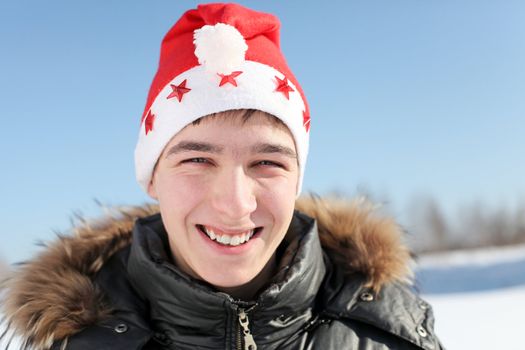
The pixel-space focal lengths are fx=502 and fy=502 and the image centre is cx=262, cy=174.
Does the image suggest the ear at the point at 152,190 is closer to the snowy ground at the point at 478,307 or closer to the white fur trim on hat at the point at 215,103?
the white fur trim on hat at the point at 215,103

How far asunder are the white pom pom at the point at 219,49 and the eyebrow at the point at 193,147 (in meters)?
0.29

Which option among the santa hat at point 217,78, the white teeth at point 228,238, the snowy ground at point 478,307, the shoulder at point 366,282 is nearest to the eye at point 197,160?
the santa hat at point 217,78

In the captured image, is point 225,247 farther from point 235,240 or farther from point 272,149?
point 272,149

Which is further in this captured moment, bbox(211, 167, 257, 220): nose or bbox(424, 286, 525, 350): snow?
bbox(424, 286, 525, 350): snow

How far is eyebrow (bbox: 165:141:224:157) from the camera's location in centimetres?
169

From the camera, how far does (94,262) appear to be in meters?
2.09

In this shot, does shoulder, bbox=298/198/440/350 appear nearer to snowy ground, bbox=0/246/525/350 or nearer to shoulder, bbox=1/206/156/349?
snowy ground, bbox=0/246/525/350

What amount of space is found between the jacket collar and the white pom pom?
723mm

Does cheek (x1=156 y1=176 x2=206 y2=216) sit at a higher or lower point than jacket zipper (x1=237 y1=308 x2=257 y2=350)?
higher

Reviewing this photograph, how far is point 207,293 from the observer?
170 cm

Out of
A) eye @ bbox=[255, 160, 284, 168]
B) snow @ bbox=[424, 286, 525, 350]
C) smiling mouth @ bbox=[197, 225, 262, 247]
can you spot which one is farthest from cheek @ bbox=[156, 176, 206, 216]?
snow @ bbox=[424, 286, 525, 350]

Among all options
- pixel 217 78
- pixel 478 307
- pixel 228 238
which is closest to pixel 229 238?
pixel 228 238

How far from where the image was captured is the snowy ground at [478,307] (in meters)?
3.83

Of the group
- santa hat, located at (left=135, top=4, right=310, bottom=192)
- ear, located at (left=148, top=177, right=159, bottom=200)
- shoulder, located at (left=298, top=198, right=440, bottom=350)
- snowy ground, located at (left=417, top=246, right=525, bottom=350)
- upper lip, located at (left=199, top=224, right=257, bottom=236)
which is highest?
santa hat, located at (left=135, top=4, right=310, bottom=192)
